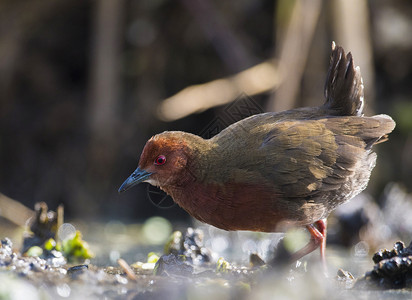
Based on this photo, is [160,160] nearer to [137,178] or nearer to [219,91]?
[137,178]

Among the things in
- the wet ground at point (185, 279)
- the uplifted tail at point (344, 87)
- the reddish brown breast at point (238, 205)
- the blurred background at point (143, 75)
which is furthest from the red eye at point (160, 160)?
the blurred background at point (143, 75)

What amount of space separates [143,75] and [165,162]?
4.41 m

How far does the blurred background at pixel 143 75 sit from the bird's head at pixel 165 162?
3.48 m

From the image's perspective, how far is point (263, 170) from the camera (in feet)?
13.7

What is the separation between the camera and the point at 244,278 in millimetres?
3707

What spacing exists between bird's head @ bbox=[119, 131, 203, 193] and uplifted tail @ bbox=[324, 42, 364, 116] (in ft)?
4.22

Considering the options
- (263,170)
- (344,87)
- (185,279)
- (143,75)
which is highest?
(143,75)

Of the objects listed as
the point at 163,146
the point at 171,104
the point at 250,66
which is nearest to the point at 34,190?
the point at 171,104

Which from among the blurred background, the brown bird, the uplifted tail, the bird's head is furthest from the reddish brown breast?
the blurred background

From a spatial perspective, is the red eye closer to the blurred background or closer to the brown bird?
the brown bird

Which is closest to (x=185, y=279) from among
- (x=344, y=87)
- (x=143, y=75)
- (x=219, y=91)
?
(x=344, y=87)

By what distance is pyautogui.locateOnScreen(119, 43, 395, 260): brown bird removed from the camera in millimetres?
4109

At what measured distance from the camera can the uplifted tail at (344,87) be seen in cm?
478

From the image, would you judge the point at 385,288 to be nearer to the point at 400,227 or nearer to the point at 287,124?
the point at 287,124
